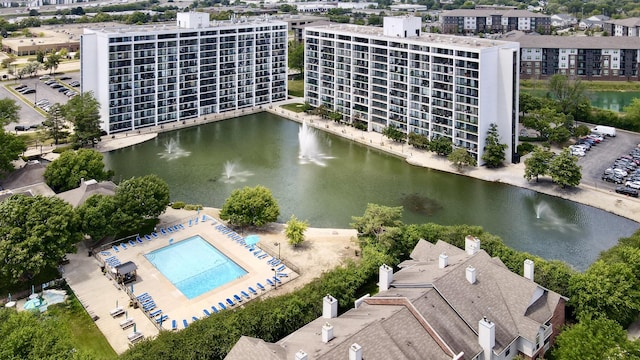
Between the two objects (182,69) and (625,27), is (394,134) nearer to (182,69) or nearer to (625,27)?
(182,69)

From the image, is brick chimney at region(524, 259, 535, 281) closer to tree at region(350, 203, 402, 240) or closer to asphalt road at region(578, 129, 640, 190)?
tree at region(350, 203, 402, 240)

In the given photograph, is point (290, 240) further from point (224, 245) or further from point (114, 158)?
point (114, 158)

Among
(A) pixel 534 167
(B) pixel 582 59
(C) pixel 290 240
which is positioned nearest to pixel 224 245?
(C) pixel 290 240

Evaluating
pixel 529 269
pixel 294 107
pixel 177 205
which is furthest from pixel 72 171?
pixel 294 107

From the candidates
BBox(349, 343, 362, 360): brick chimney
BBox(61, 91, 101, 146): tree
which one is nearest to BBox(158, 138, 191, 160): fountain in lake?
BBox(61, 91, 101, 146): tree

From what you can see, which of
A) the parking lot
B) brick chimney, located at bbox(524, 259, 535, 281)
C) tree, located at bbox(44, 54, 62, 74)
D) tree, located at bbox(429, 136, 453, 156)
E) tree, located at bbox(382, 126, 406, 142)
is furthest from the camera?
tree, located at bbox(44, 54, 62, 74)
